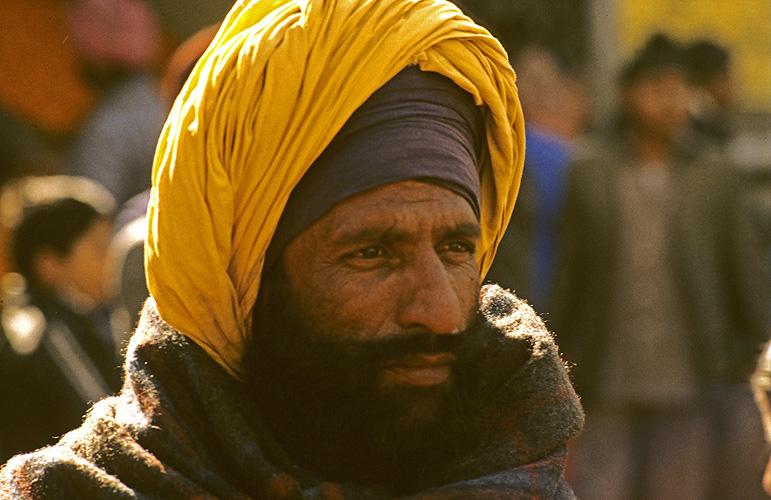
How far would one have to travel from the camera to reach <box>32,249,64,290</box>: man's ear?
17.9 ft

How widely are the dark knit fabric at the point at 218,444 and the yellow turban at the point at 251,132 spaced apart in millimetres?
112

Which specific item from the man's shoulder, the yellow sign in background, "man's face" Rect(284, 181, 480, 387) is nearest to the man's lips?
"man's face" Rect(284, 181, 480, 387)

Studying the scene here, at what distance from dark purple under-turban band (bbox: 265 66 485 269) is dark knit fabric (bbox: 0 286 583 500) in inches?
12.4

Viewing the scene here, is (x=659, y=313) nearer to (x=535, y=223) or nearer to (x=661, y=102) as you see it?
(x=535, y=223)

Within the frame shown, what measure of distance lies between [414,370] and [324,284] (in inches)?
10.3

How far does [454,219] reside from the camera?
256 centimetres

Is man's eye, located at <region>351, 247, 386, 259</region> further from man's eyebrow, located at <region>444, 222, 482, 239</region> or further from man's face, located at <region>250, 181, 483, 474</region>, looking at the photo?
man's eyebrow, located at <region>444, 222, 482, 239</region>

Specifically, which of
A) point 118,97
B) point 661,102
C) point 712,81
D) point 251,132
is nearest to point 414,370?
point 251,132

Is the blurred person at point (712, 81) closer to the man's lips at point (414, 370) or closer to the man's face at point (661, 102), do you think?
the man's face at point (661, 102)

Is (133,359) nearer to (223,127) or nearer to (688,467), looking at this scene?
(223,127)

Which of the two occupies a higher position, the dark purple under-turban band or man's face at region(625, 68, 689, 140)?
the dark purple under-turban band

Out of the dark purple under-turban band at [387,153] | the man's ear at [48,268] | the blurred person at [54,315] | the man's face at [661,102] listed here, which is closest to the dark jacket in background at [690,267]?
the man's face at [661,102]

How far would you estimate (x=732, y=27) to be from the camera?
9156mm

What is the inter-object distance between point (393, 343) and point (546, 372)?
1.33ft
